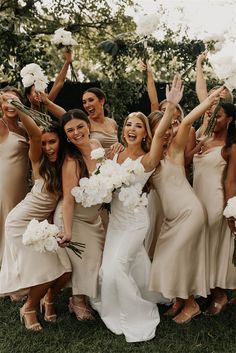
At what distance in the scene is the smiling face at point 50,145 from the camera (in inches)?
204

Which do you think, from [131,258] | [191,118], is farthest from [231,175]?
[131,258]

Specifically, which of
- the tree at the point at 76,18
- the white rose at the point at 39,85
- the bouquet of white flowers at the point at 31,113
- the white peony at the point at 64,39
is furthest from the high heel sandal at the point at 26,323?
the tree at the point at 76,18

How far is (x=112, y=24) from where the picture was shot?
17.6 metres

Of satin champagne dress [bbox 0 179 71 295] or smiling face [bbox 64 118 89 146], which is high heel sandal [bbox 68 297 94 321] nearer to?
satin champagne dress [bbox 0 179 71 295]

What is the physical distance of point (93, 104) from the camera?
6703 mm

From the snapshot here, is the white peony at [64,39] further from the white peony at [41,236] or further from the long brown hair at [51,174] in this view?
the white peony at [41,236]

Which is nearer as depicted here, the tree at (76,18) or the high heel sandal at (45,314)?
the high heel sandal at (45,314)

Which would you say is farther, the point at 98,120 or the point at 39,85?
the point at 98,120

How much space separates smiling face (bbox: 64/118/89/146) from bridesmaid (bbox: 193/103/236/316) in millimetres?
1238

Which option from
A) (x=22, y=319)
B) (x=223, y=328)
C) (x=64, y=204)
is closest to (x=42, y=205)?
(x=64, y=204)

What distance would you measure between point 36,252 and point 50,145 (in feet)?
3.37

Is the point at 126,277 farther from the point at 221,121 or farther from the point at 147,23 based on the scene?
the point at 147,23

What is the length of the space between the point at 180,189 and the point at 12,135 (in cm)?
196

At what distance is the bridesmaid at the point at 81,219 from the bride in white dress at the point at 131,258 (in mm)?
130
